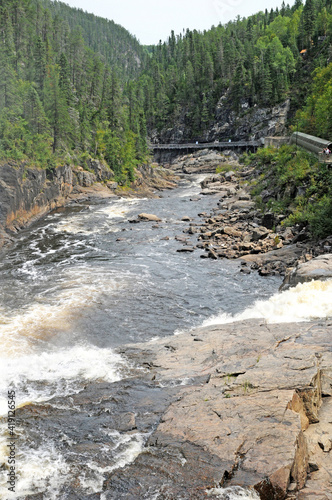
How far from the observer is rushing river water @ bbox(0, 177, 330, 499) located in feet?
31.7

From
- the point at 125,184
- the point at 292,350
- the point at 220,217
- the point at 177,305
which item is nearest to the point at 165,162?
the point at 125,184

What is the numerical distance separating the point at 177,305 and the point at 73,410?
36.6 feet

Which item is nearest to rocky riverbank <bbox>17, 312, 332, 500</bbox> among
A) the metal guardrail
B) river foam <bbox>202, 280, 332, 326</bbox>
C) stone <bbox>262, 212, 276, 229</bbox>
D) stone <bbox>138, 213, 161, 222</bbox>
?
river foam <bbox>202, 280, 332, 326</bbox>

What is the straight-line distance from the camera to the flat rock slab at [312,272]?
62.2 feet

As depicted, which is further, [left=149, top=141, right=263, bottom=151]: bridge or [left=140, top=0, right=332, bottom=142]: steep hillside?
[left=140, top=0, right=332, bottom=142]: steep hillside

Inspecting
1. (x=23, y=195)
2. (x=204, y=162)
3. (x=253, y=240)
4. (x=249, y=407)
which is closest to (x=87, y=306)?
(x=249, y=407)

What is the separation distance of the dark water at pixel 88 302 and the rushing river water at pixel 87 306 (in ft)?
0.14

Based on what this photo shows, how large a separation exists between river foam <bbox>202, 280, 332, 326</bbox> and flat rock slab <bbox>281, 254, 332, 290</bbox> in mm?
469

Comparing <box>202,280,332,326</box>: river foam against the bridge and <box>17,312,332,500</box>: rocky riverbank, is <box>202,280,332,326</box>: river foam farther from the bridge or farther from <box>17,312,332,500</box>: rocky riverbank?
the bridge

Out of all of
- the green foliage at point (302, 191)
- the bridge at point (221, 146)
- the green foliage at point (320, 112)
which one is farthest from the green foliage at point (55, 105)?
the green foliage at point (320, 112)

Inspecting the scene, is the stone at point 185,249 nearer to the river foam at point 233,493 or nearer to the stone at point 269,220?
the stone at point 269,220

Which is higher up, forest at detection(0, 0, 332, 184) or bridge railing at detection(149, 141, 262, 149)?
forest at detection(0, 0, 332, 184)

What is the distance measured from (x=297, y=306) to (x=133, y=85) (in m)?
113

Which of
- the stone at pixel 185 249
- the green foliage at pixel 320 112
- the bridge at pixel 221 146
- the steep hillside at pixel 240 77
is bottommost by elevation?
the stone at pixel 185 249
